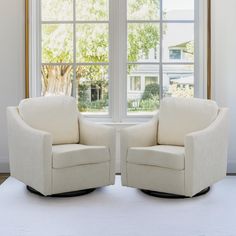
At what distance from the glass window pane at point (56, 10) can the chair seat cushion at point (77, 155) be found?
5.52 feet

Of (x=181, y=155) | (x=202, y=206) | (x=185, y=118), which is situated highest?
(x=185, y=118)

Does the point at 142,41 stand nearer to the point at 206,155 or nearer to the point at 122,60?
the point at 122,60

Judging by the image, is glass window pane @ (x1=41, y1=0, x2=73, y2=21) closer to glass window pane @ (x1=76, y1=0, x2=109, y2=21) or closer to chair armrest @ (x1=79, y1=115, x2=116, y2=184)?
glass window pane @ (x1=76, y1=0, x2=109, y2=21)

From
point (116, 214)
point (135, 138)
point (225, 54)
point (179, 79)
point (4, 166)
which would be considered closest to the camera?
point (116, 214)

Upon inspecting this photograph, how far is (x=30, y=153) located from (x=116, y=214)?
0.92 meters

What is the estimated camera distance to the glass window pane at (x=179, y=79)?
4.53 metres

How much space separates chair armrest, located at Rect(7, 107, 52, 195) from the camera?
10.7 feet

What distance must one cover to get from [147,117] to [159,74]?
503 millimetres

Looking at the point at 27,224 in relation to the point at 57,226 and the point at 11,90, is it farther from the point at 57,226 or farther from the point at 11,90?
the point at 11,90

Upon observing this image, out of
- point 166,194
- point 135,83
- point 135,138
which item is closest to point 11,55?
A: point 135,83

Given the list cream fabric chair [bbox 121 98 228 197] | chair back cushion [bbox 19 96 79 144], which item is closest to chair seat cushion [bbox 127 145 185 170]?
cream fabric chair [bbox 121 98 228 197]

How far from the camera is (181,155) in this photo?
3.27 meters

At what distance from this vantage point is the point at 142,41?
4.52 metres

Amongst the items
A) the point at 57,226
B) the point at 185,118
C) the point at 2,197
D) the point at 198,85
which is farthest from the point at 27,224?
the point at 198,85
